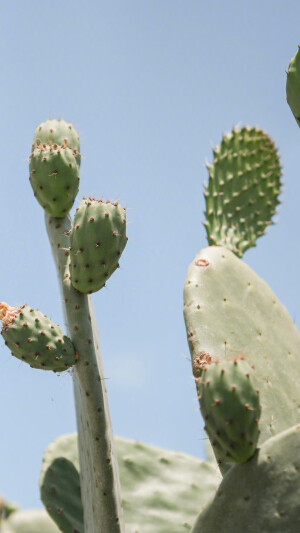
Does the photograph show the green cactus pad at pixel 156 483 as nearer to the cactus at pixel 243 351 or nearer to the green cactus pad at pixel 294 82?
the cactus at pixel 243 351

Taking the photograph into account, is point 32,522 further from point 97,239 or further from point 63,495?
point 97,239

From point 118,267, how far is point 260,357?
0.54 meters

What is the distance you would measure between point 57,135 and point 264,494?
141 centimetres

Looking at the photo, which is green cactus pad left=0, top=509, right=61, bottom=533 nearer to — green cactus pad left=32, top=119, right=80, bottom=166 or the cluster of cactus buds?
the cluster of cactus buds

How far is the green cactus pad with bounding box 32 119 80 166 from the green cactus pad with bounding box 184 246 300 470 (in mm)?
557

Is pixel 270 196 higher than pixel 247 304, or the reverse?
pixel 270 196

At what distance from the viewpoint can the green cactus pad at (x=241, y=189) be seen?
3.28 meters

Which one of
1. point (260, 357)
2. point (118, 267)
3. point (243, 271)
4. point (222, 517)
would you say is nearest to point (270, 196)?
point (243, 271)

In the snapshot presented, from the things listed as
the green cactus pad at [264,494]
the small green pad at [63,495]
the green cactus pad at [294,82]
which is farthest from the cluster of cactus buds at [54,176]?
the green cactus pad at [264,494]

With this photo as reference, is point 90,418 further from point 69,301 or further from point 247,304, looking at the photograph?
point 247,304

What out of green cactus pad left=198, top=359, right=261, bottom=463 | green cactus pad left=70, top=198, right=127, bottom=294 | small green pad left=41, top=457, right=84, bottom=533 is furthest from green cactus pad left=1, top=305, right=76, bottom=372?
small green pad left=41, top=457, right=84, bottom=533

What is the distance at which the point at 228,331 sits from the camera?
243 cm

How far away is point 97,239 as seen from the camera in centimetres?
217

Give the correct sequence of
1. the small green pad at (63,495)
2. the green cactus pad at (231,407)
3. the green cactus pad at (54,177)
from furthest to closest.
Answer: the small green pad at (63,495) → the green cactus pad at (54,177) → the green cactus pad at (231,407)
